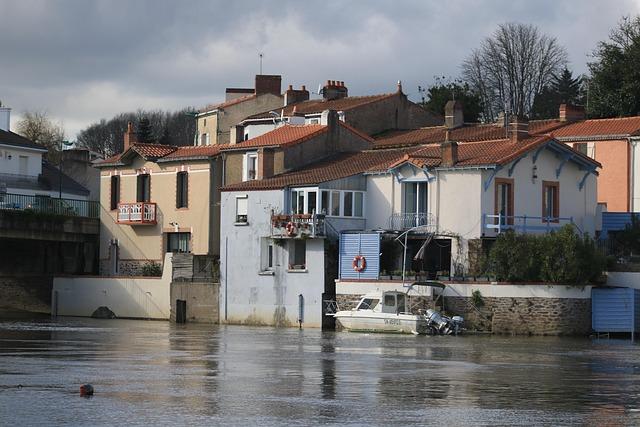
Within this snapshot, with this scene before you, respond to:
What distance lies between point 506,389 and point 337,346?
56.8ft

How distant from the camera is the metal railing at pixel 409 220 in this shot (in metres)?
67.1

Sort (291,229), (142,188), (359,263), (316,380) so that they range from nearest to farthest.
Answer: (316,380)
(359,263)
(291,229)
(142,188)

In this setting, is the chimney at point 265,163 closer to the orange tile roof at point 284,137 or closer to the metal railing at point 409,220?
the orange tile roof at point 284,137

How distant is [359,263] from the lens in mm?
65875

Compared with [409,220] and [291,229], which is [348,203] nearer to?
[409,220]

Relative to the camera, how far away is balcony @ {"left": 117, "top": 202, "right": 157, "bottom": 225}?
3189 inches

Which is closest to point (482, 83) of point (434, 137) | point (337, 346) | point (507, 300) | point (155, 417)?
point (434, 137)

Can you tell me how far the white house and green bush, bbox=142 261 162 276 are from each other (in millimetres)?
8080

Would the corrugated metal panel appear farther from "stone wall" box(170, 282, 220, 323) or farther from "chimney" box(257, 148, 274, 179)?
"stone wall" box(170, 282, 220, 323)

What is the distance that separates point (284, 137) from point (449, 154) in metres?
12.9

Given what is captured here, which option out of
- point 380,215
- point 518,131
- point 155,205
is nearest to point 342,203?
point 380,215

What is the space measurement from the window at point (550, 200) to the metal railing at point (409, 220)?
5.66 metres

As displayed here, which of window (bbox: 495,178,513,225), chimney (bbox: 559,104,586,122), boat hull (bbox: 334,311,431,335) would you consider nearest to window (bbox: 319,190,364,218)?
boat hull (bbox: 334,311,431,335)

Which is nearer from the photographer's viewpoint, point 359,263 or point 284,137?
point 359,263
